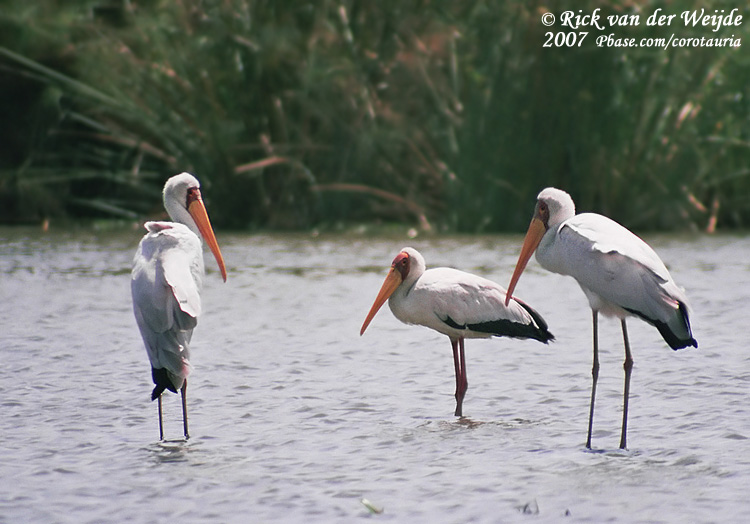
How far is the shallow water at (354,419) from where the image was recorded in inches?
171

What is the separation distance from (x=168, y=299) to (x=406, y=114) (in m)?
8.25

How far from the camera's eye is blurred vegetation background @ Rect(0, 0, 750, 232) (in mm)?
12648

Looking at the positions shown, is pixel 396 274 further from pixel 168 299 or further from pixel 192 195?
pixel 168 299

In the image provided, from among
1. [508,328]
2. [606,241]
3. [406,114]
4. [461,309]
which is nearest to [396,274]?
[461,309]

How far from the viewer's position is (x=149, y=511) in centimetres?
424

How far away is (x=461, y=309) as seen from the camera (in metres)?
6.10

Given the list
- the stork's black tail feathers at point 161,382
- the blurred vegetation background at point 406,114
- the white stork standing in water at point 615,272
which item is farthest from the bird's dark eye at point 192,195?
the blurred vegetation background at point 406,114

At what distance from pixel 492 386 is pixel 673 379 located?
92cm

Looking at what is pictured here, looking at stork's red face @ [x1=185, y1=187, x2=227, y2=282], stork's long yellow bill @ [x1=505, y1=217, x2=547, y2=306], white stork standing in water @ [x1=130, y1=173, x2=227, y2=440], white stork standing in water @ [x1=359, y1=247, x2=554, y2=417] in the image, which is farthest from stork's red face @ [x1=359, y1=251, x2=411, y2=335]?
white stork standing in water @ [x1=130, y1=173, x2=227, y2=440]

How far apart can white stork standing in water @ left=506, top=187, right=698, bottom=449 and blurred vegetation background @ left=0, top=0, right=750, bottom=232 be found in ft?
23.5

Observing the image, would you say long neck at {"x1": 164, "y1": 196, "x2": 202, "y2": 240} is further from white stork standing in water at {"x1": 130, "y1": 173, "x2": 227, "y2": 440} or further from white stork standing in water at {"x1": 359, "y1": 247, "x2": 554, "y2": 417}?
white stork standing in water at {"x1": 359, "y1": 247, "x2": 554, "y2": 417}

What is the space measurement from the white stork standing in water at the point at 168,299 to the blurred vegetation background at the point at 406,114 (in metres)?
7.50

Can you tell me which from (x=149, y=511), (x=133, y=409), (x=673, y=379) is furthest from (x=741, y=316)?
Answer: (x=149, y=511)

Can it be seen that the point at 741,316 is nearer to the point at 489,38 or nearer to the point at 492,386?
the point at 492,386
